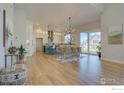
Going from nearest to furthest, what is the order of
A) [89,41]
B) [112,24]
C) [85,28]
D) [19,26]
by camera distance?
[112,24], [19,26], [85,28], [89,41]

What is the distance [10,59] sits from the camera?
247 inches

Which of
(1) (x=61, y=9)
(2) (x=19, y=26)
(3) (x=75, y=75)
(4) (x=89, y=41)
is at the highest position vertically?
(1) (x=61, y=9)

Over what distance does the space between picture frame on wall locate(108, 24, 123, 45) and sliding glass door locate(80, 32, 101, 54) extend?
5395 millimetres

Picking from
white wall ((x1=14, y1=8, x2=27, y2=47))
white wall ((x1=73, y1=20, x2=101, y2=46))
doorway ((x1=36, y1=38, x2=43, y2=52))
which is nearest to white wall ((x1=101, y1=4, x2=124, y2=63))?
white wall ((x1=73, y1=20, x2=101, y2=46))

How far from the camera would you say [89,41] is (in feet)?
49.2

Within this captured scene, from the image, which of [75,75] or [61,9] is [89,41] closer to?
[61,9]

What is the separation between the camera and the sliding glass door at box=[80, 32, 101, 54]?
14.3 m

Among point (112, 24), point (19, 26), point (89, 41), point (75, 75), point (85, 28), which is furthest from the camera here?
point (89, 41)

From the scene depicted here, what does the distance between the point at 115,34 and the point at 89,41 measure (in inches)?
264

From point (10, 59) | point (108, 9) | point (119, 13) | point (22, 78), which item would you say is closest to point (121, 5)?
point (119, 13)

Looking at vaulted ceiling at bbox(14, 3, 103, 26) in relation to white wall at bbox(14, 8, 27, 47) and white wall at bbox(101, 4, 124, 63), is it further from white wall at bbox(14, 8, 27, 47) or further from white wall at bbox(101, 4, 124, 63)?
white wall at bbox(101, 4, 124, 63)

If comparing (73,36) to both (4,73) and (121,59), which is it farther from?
(4,73)

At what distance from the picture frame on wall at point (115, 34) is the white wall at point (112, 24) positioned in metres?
0.21

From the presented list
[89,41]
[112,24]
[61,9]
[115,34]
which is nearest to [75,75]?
[115,34]
